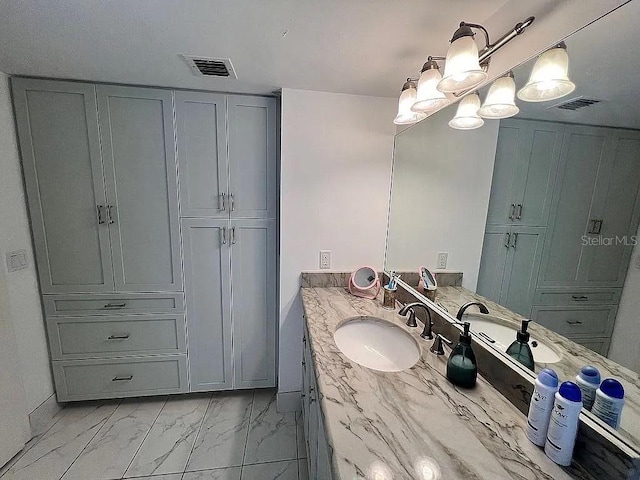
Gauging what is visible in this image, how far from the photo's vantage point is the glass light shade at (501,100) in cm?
90

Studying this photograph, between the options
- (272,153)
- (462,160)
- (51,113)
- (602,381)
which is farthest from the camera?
(272,153)

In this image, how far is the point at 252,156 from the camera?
182cm

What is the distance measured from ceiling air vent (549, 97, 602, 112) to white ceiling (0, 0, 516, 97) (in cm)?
29

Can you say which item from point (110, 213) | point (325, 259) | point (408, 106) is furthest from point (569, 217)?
point (110, 213)

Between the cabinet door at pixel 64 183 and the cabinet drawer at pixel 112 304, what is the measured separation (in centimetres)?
6

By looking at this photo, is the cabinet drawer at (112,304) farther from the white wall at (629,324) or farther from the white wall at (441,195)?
the white wall at (629,324)

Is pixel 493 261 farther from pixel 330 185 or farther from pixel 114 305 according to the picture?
pixel 114 305

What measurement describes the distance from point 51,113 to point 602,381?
2.75 meters

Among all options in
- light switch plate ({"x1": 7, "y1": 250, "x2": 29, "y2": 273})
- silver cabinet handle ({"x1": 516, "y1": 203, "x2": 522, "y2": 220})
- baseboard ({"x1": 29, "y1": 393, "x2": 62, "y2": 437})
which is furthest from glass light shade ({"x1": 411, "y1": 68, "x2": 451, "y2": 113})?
baseboard ({"x1": 29, "y1": 393, "x2": 62, "y2": 437})

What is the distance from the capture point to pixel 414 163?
1.60 metres

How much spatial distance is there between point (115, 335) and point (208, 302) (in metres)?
0.66

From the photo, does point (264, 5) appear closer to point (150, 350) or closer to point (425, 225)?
point (425, 225)

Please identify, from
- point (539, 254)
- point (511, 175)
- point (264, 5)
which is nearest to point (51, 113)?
point (264, 5)

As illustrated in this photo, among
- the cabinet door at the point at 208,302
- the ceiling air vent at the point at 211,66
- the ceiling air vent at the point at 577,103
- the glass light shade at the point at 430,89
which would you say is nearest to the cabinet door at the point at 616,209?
the ceiling air vent at the point at 577,103
